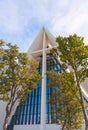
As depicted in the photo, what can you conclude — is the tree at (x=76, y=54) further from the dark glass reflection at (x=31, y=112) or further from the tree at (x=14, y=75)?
the dark glass reflection at (x=31, y=112)

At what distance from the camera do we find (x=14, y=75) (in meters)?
13.9

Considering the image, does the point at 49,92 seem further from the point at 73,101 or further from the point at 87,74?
the point at 87,74

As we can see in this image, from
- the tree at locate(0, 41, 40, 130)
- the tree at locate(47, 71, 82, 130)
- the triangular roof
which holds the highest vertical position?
the triangular roof

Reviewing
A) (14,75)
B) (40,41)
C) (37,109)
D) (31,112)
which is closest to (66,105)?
(14,75)

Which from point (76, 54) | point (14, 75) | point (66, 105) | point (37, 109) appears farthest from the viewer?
point (37, 109)

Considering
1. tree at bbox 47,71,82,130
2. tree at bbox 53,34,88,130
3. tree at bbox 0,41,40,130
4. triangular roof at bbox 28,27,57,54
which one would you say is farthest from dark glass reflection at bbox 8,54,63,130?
tree at bbox 53,34,88,130

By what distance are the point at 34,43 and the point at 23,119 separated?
13867 mm

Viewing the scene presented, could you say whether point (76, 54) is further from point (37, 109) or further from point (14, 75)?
point (37, 109)

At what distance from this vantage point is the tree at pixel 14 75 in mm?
13788

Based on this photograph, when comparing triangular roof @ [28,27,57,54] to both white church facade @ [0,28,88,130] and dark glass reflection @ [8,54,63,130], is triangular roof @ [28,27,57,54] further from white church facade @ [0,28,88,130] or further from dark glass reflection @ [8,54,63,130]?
dark glass reflection @ [8,54,63,130]

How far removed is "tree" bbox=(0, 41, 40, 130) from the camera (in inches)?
543

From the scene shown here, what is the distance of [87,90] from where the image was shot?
1215 inches

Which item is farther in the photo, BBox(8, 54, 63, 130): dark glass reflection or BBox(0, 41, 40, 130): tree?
BBox(8, 54, 63, 130): dark glass reflection

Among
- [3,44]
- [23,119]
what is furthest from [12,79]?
[23,119]
